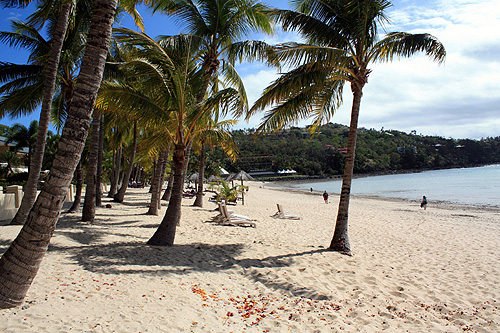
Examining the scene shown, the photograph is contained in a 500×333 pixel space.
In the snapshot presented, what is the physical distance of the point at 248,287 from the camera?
478cm

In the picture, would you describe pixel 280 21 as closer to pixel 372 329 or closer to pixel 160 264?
pixel 160 264

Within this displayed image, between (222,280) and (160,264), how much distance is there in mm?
1129

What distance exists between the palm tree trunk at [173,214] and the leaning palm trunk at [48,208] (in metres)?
3.54

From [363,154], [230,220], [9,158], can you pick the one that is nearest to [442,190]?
[230,220]

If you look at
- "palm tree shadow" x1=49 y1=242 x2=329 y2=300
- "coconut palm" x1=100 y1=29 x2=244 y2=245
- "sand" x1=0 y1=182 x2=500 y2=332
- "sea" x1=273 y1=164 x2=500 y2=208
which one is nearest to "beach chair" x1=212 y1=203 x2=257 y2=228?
"sand" x1=0 y1=182 x2=500 y2=332

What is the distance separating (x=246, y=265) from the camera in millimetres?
5812

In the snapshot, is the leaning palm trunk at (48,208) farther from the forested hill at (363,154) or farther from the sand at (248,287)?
the forested hill at (363,154)

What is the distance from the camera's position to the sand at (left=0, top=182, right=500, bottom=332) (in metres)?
3.31

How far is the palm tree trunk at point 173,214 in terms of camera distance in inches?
260

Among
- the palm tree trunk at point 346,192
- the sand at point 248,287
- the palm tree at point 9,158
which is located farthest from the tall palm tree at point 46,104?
the palm tree at point 9,158

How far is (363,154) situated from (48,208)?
101078 mm

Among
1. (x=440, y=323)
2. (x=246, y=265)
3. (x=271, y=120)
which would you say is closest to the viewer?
(x=440, y=323)

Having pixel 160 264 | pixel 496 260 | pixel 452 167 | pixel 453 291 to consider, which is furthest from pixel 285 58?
pixel 452 167

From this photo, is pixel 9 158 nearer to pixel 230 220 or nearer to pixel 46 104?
pixel 46 104
